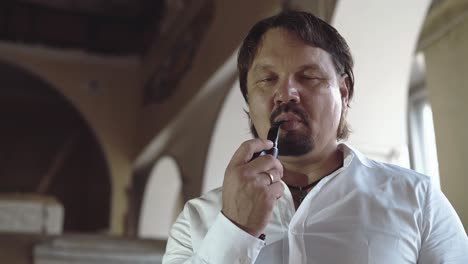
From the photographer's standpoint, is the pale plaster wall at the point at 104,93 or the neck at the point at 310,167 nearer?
the neck at the point at 310,167

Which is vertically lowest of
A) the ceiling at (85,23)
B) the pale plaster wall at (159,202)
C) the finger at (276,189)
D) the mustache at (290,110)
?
the pale plaster wall at (159,202)

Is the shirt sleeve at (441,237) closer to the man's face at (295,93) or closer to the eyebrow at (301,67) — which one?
the man's face at (295,93)

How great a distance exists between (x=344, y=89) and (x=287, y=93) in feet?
0.86

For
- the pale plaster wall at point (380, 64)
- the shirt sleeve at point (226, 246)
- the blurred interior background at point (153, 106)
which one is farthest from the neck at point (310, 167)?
the pale plaster wall at point (380, 64)

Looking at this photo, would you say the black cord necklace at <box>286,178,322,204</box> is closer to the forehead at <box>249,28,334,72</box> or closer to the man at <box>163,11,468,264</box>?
the man at <box>163,11,468,264</box>

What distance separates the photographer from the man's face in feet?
4.72

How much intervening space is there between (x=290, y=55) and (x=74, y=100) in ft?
27.2

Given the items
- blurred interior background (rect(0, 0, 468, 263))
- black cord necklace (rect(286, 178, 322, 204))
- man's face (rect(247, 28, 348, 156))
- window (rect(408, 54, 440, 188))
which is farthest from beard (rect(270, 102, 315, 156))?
window (rect(408, 54, 440, 188))

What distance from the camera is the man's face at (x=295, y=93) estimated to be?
4.72 feet

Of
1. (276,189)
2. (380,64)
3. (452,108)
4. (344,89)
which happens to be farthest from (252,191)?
(380,64)

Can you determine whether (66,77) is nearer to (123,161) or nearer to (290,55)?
(123,161)

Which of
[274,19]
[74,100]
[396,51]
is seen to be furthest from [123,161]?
[274,19]

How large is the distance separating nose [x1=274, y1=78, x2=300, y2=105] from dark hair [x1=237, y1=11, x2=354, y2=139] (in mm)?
137

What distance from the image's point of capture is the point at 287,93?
1451mm
